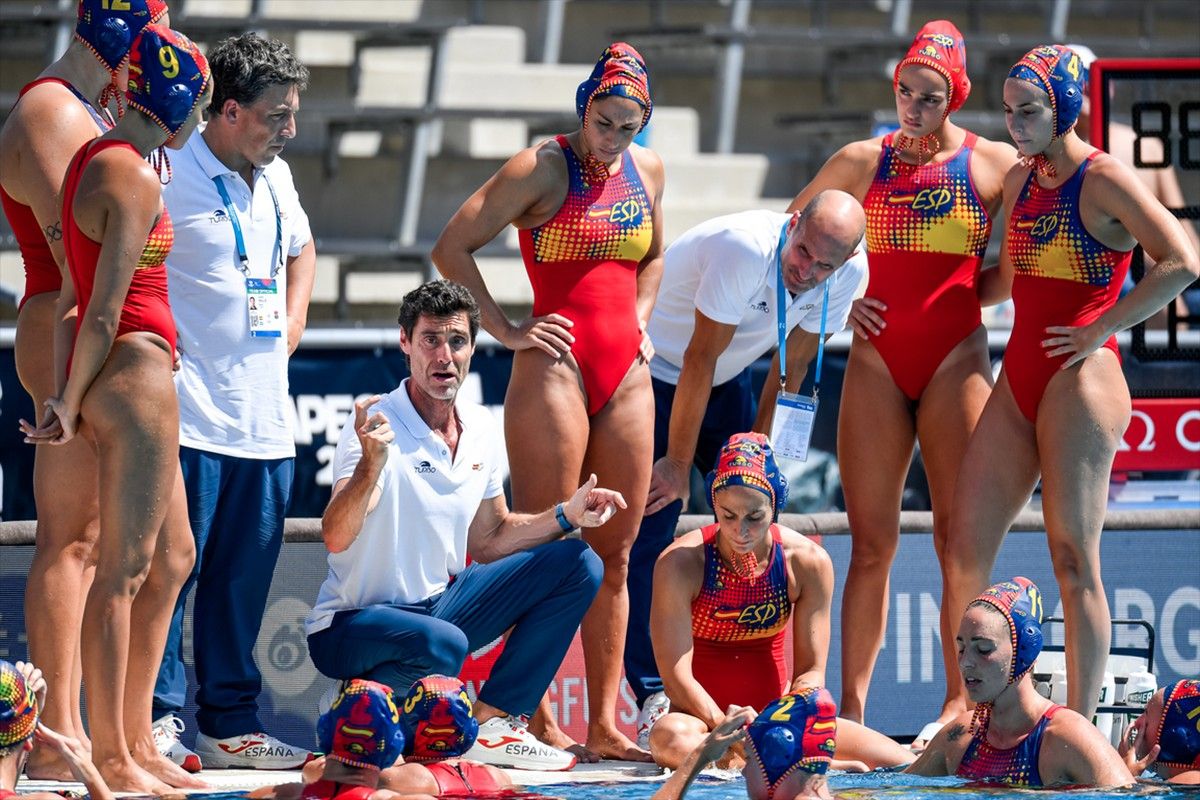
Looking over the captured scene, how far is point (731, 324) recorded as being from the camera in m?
6.34

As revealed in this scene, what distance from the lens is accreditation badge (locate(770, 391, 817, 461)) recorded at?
6.40 m

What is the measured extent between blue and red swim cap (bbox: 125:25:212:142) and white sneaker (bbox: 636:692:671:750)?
8.50 feet

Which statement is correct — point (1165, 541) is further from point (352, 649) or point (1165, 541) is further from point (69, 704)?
point (69, 704)

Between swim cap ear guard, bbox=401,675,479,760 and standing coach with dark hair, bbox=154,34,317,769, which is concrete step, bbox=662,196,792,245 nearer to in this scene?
standing coach with dark hair, bbox=154,34,317,769

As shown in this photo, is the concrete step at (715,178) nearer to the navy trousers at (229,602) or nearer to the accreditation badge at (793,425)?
the accreditation badge at (793,425)

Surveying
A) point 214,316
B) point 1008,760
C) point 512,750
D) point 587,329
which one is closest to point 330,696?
point 512,750

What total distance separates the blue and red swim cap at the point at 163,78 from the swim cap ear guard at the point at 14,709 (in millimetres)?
1496

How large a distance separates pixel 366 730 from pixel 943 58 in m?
3.13

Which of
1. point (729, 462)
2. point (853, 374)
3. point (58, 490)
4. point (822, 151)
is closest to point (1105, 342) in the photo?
point (853, 374)

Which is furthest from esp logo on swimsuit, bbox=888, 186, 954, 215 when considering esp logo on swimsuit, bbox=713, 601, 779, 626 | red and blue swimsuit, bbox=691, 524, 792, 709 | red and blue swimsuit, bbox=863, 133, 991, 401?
esp logo on swimsuit, bbox=713, 601, 779, 626

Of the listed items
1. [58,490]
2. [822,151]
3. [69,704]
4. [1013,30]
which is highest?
[1013,30]

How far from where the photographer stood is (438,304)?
18.9ft

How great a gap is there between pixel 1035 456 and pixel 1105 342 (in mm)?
433

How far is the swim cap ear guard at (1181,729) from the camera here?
550 centimetres
